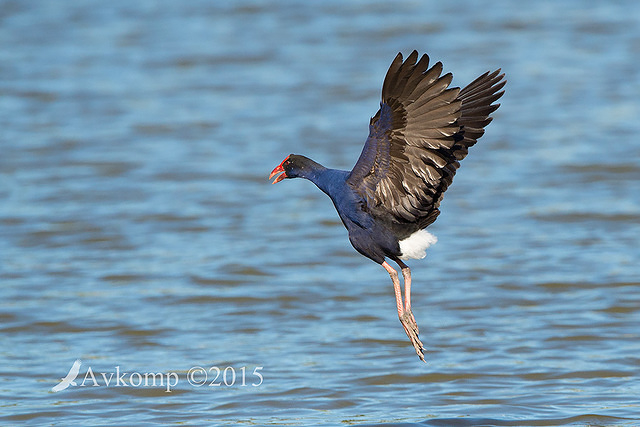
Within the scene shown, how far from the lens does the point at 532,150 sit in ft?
44.3

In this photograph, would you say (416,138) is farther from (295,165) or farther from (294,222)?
(294,222)

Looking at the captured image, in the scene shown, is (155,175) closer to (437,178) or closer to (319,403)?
(319,403)

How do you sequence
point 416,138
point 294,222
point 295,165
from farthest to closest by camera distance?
point 294,222 → point 295,165 → point 416,138

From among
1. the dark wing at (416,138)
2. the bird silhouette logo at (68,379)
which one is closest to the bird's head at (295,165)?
the dark wing at (416,138)

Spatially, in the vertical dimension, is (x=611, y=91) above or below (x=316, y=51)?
below

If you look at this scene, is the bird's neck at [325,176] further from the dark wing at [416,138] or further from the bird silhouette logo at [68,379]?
the bird silhouette logo at [68,379]

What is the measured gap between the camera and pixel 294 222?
1188 cm

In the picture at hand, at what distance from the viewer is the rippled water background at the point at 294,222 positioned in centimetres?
802

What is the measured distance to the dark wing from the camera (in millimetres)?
5555

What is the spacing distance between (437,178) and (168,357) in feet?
11.7

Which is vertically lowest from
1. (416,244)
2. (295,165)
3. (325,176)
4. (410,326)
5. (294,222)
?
(410,326)

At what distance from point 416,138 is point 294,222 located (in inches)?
244

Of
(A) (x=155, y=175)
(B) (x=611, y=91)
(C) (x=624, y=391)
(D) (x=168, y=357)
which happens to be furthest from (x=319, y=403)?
(B) (x=611, y=91)

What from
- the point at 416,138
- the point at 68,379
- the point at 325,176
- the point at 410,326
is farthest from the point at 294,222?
the point at 416,138
